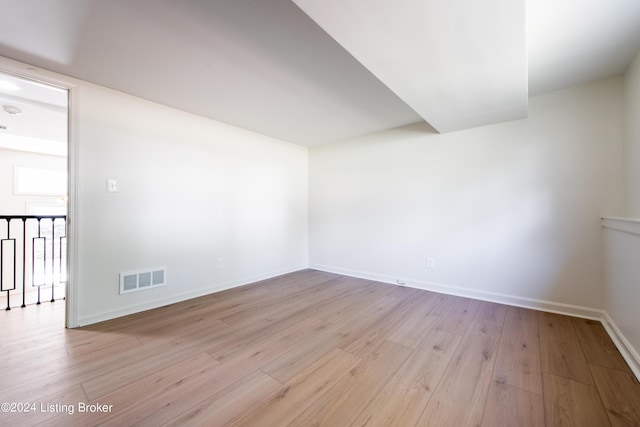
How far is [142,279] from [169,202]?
86 centimetres

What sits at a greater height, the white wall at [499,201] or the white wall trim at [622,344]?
the white wall at [499,201]

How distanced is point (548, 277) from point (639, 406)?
143cm

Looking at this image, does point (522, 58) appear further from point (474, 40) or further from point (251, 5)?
point (251, 5)

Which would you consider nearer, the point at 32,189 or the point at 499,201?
the point at 499,201

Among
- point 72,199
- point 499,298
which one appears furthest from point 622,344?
point 72,199

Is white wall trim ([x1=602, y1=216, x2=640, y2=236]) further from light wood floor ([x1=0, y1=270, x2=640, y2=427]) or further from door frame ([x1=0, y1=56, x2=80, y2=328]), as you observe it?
door frame ([x1=0, y1=56, x2=80, y2=328])

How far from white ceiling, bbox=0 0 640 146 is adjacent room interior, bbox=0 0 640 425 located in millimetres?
17

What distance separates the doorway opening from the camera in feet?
10.1

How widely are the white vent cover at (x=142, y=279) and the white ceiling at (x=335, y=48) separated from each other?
72.2 inches

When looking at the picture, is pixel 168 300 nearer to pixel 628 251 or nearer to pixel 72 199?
pixel 72 199

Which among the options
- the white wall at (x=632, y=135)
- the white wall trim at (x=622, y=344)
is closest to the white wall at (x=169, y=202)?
the white wall trim at (x=622, y=344)

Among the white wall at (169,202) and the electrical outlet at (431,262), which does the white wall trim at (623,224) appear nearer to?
the electrical outlet at (431,262)

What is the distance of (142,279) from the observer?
259 cm

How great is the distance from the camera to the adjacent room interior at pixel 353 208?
1387 mm
